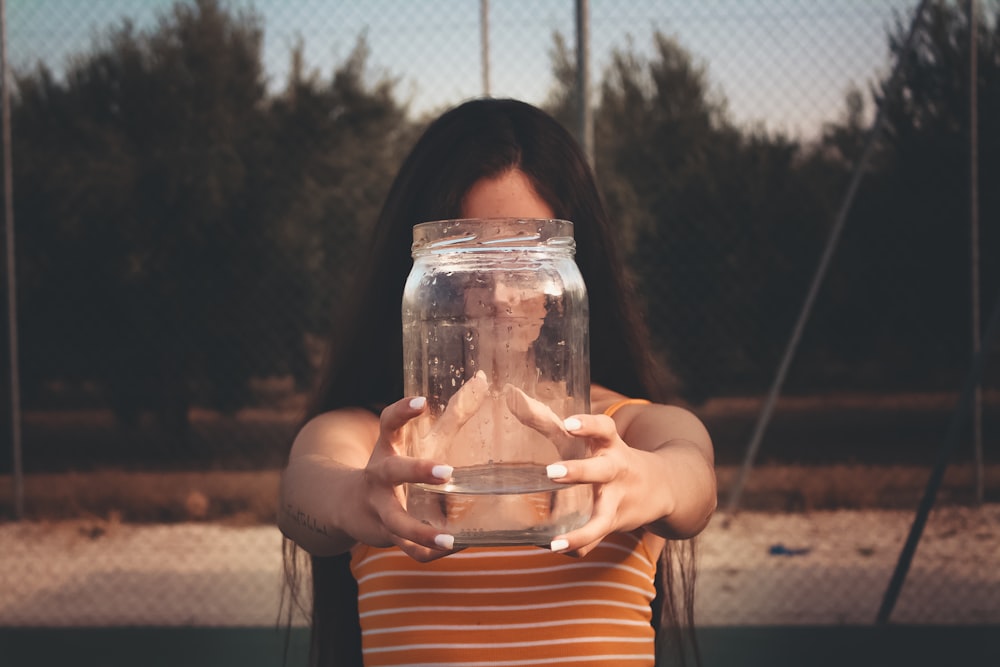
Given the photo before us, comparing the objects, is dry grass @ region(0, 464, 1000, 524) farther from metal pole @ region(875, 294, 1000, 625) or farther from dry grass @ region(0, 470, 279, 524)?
metal pole @ region(875, 294, 1000, 625)

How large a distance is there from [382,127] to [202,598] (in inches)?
109

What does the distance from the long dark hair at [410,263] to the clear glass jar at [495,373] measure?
8.3 inches

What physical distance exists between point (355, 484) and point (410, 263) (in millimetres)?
365

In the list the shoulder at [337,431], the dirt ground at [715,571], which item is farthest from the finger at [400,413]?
the dirt ground at [715,571]

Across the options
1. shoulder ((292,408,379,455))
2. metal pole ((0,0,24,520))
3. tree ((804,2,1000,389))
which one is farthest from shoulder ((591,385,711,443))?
tree ((804,2,1000,389))

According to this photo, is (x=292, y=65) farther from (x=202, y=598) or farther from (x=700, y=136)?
(x=202, y=598)

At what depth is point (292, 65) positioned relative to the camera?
17.8 ft

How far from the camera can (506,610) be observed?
1.09 m

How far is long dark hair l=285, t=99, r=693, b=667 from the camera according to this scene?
113 cm

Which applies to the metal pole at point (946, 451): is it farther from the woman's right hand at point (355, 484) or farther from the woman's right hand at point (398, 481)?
the woman's right hand at point (398, 481)

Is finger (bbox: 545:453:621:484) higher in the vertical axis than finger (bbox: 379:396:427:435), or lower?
lower

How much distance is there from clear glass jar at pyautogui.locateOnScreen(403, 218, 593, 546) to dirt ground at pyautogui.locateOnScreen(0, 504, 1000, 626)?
3.06 metres

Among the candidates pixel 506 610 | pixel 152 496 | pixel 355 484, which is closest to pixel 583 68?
pixel 506 610

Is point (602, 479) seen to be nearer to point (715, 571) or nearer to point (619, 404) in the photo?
point (619, 404)
